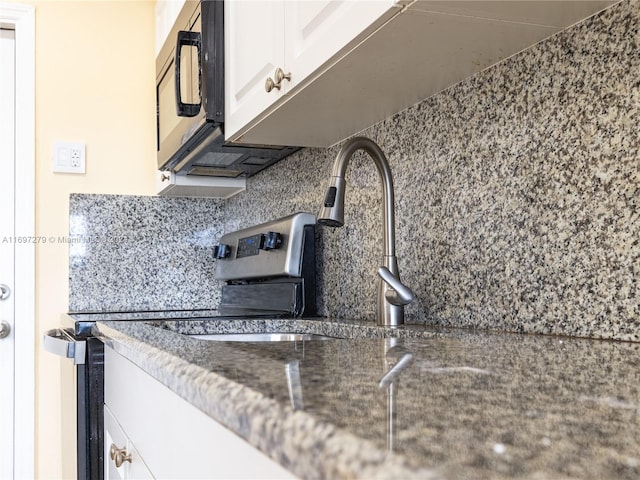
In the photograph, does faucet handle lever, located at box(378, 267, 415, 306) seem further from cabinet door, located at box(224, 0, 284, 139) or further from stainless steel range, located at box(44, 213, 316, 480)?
stainless steel range, located at box(44, 213, 316, 480)

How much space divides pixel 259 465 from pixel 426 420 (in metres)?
0.15

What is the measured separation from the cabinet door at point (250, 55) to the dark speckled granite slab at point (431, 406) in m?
0.68

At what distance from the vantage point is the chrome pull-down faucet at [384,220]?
3.75 feet

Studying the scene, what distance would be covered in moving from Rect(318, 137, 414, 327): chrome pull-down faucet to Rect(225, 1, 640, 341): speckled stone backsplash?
80 mm

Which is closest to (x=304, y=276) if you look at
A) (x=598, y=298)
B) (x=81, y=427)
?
(x=81, y=427)

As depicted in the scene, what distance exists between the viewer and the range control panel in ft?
5.54

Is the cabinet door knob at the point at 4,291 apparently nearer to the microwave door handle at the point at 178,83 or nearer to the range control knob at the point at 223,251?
the range control knob at the point at 223,251

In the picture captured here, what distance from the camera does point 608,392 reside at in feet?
1.53

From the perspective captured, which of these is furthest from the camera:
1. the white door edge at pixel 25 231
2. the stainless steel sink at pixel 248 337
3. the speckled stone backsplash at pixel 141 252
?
the speckled stone backsplash at pixel 141 252

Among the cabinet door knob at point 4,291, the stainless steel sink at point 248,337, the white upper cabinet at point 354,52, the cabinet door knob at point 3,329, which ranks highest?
the white upper cabinet at point 354,52

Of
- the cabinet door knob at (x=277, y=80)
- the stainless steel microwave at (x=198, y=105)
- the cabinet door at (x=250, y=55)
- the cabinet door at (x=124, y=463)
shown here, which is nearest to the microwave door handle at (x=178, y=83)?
the stainless steel microwave at (x=198, y=105)

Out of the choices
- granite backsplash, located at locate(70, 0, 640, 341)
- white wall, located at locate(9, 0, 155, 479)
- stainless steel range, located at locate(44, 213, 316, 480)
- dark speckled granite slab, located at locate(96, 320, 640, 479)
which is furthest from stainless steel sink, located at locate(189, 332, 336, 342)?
white wall, located at locate(9, 0, 155, 479)

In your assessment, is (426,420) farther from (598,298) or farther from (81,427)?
(81,427)

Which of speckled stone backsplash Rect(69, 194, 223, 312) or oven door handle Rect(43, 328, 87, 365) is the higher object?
speckled stone backsplash Rect(69, 194, 223, 312)
